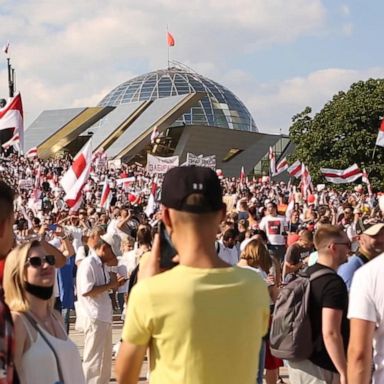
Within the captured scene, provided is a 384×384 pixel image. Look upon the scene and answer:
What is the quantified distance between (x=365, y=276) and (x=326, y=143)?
45.1 metres

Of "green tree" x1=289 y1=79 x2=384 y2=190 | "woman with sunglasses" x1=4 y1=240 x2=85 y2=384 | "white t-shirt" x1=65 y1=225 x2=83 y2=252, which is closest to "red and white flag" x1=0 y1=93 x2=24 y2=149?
"white t-shirt" x1=65 y1=225 x2=83 y2=252

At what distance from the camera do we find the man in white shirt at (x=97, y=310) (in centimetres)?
759

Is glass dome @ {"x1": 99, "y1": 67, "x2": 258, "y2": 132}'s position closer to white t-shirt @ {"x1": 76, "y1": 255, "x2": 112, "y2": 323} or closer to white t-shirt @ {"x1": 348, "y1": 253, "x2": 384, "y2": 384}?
white t-shirt @ {"x1": 76, "y1": 255, "x2": 112, "y2": 323}

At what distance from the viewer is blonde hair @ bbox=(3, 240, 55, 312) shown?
3539mm

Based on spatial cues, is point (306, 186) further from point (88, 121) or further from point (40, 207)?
point (88, 121)

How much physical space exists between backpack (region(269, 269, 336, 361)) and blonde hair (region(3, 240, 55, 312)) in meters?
1.86

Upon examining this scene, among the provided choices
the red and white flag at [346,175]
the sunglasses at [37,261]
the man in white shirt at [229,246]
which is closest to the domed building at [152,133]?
the red and white flag at [346,175]

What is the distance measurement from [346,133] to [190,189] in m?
46.7

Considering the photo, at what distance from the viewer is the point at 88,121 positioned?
71.0 meters

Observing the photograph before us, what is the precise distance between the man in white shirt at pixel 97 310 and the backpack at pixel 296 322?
104 inches

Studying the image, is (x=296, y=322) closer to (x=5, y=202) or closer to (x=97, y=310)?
(x=5, y=202)

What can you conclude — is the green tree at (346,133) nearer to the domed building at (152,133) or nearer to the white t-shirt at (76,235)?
the domed building at (152,133)

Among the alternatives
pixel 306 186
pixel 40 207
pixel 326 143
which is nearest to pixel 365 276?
pixel 40 207

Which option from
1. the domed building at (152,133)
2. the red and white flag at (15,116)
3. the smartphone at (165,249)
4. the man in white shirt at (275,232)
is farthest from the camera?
the domed building at (152,133)
